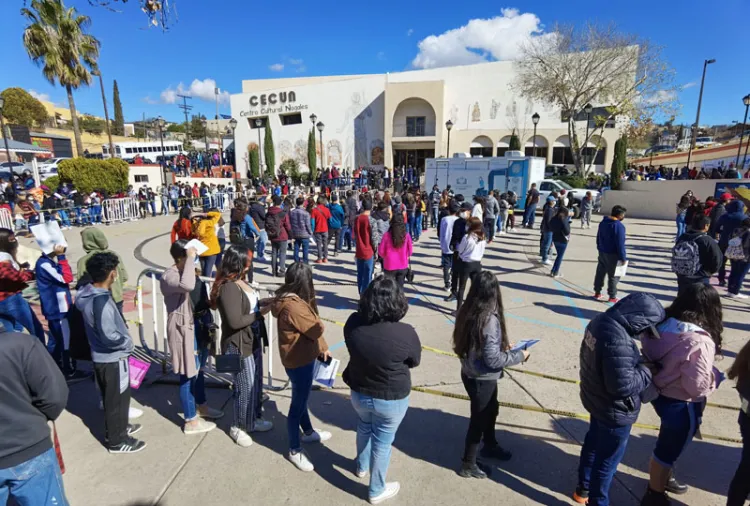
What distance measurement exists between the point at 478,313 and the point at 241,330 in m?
1.86

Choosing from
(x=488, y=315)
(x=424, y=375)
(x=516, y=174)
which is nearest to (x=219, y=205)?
(x=516, y=174)

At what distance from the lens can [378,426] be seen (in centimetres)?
271

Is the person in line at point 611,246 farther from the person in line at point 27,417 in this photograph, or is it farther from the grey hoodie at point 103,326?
the person in line at point 27,417

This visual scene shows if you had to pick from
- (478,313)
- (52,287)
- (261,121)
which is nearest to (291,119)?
(261,121)

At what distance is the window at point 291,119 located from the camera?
39669 millimetres

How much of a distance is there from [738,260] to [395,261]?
6220 mm

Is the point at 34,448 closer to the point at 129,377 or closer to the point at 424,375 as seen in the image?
the point at 129,377

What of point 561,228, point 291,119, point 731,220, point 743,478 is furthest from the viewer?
point 291,119

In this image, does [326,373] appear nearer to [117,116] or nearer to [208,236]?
[208,236]

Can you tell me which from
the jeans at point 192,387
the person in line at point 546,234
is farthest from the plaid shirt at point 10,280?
the person in line at point 546,234

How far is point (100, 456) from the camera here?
3.33m

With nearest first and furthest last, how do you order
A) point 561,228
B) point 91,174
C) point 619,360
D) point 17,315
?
point 619,360 < point 17,315 < point 561,228 < point 91,174

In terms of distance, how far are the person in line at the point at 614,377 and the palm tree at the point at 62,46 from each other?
26551 millimetres

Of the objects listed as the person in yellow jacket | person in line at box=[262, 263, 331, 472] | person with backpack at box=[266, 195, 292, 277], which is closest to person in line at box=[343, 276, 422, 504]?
person in line at box=[262, 263, 331, 472]
